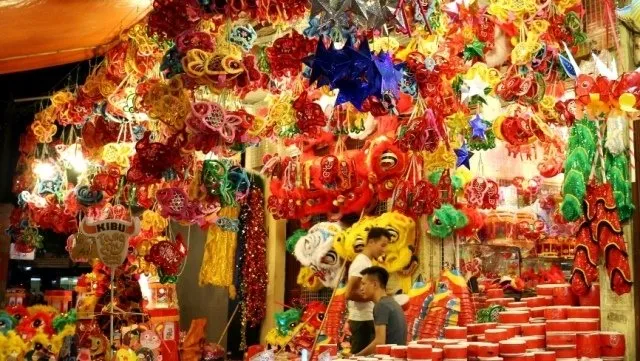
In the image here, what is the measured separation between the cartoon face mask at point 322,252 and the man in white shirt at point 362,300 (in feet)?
2.53

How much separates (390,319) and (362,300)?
18.0 inches

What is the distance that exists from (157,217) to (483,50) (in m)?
3.67

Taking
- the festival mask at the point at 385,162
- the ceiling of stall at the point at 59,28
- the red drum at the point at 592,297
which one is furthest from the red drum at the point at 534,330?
the ceiling of stall at the point at 59,28

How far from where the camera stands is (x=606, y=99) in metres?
3.16

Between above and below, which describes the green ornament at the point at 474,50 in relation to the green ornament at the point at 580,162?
above

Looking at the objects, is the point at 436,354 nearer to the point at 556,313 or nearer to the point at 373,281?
the point at 556,313

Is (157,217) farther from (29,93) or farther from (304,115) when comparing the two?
(29,93)

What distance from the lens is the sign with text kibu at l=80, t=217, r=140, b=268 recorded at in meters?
5.06

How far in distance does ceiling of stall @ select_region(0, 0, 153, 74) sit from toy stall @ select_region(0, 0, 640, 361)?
168 mm

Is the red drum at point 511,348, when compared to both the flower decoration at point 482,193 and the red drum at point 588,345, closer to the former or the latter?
the red drum at point 588,345

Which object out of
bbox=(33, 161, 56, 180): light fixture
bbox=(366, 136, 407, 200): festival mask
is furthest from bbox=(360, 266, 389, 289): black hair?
bbox=(33, 161, 56, 180): light fixture

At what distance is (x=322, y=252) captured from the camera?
19.9 ft

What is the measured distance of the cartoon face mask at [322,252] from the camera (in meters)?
6.07

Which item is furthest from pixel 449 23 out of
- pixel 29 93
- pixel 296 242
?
pixel 29 93
